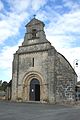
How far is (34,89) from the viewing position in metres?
33.3

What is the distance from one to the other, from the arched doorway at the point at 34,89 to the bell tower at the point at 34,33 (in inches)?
221

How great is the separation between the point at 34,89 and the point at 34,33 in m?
8.25

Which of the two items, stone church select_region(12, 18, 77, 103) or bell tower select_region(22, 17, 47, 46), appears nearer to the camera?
stone church select_region(12, 18, 77, 103)

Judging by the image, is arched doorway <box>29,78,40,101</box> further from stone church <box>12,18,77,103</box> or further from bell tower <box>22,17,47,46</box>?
bell tower <box>22,17,47,46</box>

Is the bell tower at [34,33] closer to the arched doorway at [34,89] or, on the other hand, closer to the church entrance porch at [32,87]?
the church entrance porch at [32,87]

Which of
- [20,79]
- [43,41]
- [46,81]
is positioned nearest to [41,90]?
[46,81]

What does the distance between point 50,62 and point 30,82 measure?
4382 millimetres

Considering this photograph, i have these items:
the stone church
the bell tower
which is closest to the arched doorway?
the stone church

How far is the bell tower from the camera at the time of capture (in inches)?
1339

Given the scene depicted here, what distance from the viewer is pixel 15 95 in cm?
3356

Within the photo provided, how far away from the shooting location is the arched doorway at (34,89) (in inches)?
1307

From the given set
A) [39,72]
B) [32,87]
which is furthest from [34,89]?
[39,72]

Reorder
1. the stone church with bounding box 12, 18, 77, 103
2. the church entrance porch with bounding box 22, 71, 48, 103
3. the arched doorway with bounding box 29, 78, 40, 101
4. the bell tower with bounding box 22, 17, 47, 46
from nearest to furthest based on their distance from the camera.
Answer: the stone church with bounding box 12, 18, 77, 103 → the church entrance porch with bounding box 22, 71, 48, 103 → the arched doorway with bounding box 29, 78, 40, 101 → the bell tower with bounding box 22, 17, 47, 46

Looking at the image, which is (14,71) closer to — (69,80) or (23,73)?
(23,73)
